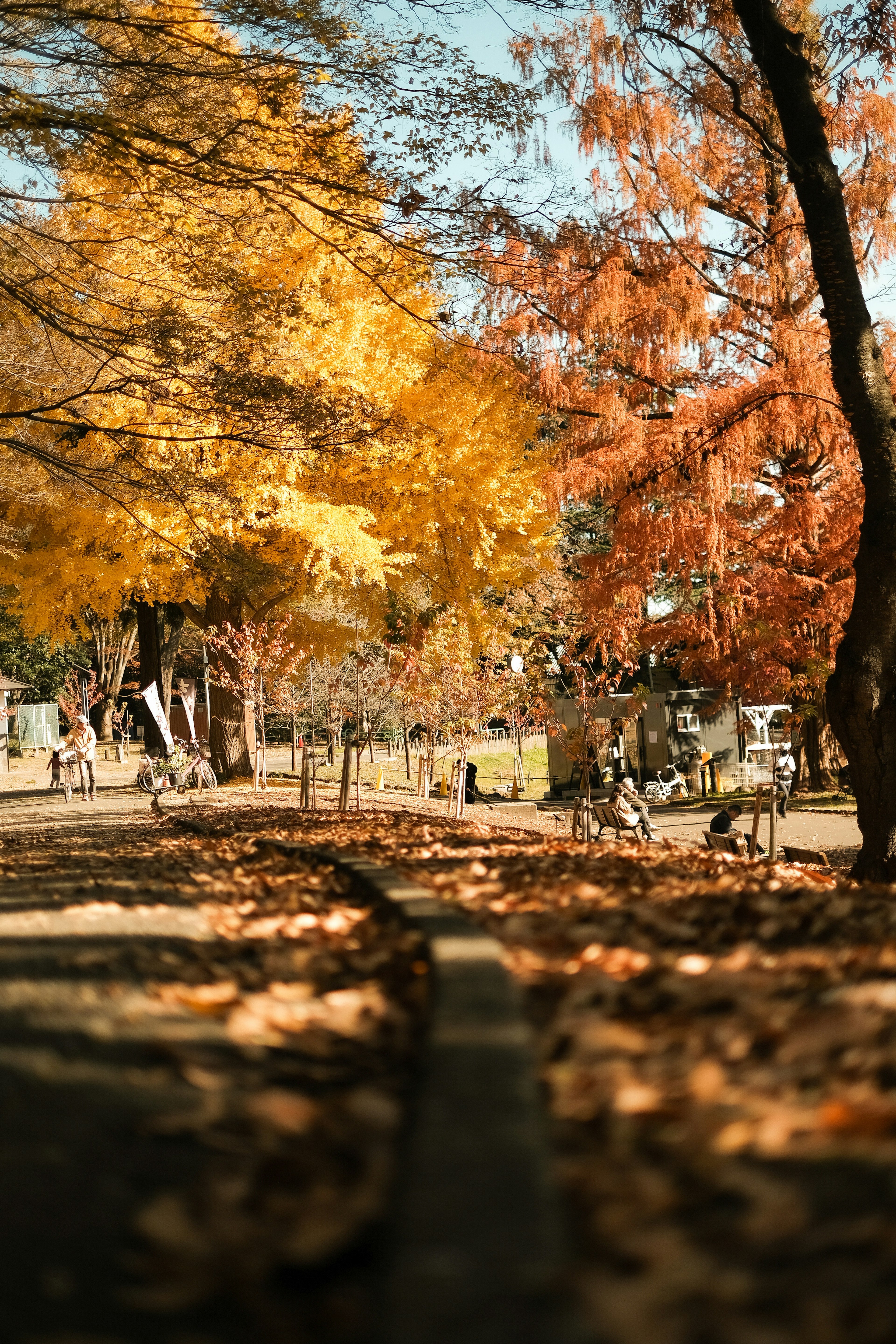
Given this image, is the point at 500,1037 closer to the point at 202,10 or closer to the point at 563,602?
the point at 202,10

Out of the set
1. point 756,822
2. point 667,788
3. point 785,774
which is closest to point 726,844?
point 756,822

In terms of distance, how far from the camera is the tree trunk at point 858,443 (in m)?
8.75

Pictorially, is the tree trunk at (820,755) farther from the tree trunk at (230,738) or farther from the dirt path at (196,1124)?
the dirt path at (196,1124)

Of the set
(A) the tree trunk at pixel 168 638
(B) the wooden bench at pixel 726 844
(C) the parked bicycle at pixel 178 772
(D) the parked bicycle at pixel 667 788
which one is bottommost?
(D) the parked bicycle at pixel 667 788

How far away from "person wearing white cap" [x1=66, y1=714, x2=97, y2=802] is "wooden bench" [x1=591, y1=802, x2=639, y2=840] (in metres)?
11.4

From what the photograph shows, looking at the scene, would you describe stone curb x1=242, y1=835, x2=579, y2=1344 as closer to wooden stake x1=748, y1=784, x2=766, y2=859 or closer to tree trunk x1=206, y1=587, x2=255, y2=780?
wooden stake x1=748, y1=784, x2=766, y2=859

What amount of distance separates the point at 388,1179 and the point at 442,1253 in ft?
1.44

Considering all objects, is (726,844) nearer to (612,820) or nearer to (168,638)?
(612,820)

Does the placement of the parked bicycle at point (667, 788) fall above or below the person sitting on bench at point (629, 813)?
below

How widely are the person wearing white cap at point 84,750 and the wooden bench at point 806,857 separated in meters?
15.7

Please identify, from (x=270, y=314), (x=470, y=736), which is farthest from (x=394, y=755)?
(x=270, y=314)

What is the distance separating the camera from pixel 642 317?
16.4m

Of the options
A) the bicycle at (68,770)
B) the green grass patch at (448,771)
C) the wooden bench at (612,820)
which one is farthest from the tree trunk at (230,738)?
the wooden bench at (612,820)

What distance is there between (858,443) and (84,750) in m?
18.6
